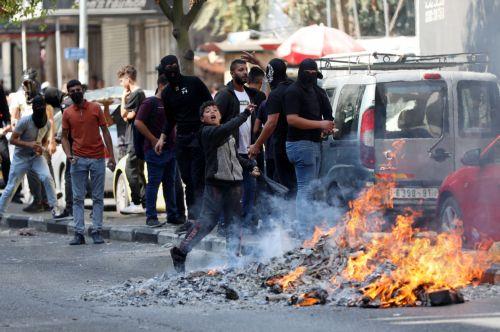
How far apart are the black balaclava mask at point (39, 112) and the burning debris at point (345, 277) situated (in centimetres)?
736

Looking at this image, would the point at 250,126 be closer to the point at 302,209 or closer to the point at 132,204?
the point at 302,209

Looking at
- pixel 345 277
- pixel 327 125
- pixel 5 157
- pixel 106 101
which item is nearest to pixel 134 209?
pixel 106 101

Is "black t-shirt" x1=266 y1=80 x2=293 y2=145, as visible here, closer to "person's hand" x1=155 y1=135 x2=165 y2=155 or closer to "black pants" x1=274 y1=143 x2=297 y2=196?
"black pants" x1=274 y1=143 x2=297 y2=196

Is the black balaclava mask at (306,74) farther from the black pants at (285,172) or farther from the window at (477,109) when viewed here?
the window at (477,109)

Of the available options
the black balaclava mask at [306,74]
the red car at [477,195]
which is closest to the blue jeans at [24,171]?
the black balaclava mask at [306,74]

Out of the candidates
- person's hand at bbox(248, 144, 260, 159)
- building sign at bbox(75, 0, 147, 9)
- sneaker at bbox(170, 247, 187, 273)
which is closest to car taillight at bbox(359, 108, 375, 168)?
person's hand at bbox(248, 144, 260, 159)

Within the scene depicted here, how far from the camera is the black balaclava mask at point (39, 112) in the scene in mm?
17625

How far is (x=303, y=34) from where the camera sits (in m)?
27.6

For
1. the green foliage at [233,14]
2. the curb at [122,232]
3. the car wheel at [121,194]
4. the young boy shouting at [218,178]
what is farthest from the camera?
the green foliage at [233,14]

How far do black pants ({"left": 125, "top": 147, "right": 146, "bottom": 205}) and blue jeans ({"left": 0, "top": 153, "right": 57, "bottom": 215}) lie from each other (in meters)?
1.06

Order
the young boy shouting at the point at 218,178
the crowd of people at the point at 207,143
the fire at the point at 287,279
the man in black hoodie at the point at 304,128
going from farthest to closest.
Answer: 1. the man in black hoodie at the point at 304,128
2. the crowd of people at the point at 207,143
3. the young boy shouting at the point at 218,178
4. the fire at the point at 287,279

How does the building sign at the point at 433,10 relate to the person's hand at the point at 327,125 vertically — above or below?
above

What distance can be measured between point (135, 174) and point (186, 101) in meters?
3.44

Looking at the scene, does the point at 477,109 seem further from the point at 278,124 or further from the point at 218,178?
the point at 218,178
